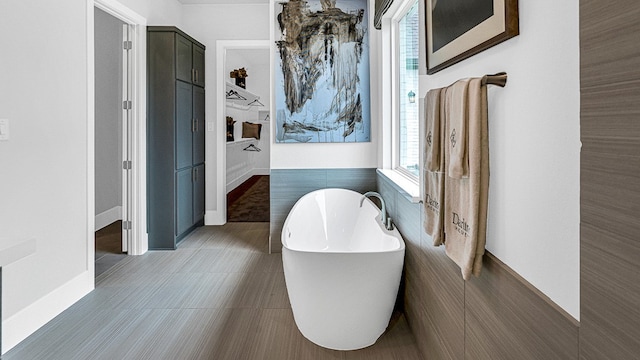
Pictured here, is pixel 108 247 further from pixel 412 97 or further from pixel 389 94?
pixel 412 97

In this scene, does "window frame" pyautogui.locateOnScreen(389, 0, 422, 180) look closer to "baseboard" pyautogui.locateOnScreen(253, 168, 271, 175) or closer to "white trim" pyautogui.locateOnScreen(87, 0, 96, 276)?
"white trim" pyautogui.locateOnScreen(87, 0, 96, 276)

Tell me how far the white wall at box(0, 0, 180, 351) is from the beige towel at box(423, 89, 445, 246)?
2.20 metres

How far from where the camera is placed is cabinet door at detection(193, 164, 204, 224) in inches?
185

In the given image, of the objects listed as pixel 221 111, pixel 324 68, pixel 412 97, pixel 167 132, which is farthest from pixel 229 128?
pixel 412 97

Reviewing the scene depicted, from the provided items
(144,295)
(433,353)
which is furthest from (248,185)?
(433,353)

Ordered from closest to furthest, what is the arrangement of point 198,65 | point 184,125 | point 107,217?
point 184,125
point 198,65
point 107,217

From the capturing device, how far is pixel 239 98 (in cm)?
677

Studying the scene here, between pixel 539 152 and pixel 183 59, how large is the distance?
12.9 feet

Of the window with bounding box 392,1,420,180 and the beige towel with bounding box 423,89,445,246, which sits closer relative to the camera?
the beige towel with bounding box 423,89,445,246

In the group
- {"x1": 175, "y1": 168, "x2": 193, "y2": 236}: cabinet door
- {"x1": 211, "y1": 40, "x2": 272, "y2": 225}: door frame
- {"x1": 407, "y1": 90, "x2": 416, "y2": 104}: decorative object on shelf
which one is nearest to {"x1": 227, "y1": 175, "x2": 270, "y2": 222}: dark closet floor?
{"x1": 211, "y1": 40, "x2": 272, "y2": 225}: door frame

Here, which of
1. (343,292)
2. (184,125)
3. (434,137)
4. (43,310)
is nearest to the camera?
(434,137)

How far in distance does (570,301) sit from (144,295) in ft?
9.23

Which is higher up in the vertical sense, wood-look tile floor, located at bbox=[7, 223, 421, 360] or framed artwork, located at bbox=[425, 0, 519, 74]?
framed artwork, located at bbox=[425, 0, 519, 74]

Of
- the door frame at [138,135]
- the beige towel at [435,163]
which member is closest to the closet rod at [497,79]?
the beige towel at [435,163]
